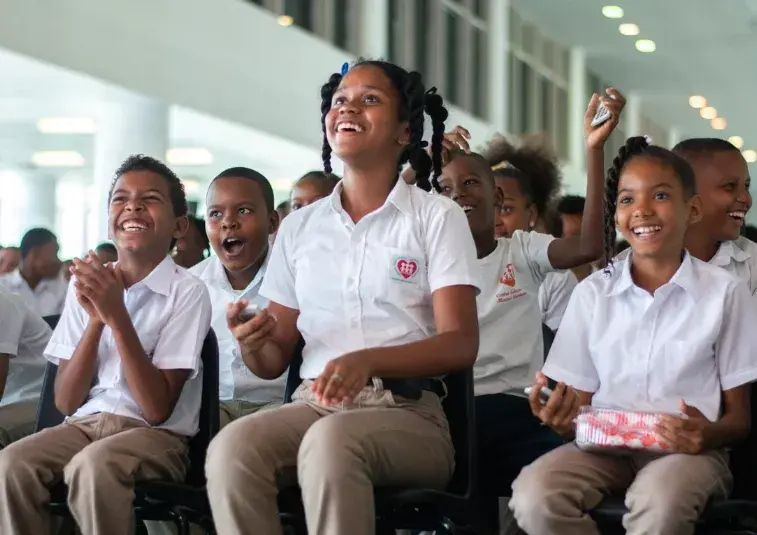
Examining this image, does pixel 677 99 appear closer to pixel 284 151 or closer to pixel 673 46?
pixel 673 46

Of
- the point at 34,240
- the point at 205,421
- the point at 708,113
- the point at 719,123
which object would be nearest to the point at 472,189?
the point at 205,421

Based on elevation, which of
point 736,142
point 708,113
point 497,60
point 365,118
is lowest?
point 365,118

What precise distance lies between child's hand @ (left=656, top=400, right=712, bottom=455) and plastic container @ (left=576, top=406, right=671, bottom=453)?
13 mm

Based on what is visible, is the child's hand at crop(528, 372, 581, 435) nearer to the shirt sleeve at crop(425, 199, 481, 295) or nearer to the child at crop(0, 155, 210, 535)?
the shirt sleeve at crop(425, 199, 481, 295)

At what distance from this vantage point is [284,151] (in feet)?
41.3

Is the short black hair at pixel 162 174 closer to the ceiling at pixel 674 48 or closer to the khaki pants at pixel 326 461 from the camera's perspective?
the khaki pants at pixel 326 461

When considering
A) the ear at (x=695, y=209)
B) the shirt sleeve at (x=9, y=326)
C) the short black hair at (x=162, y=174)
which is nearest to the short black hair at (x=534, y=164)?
the short black hair at (x=162, y=174)

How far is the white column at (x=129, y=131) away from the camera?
384 inches

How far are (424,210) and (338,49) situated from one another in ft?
31.1

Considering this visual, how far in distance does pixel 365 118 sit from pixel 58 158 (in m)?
15.9

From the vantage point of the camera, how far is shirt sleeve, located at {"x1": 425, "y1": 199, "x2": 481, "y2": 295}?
104 inches

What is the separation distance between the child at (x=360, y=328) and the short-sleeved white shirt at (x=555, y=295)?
1.24 metres

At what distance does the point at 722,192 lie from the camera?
3107mm

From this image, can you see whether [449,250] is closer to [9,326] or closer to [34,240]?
[9,326]
